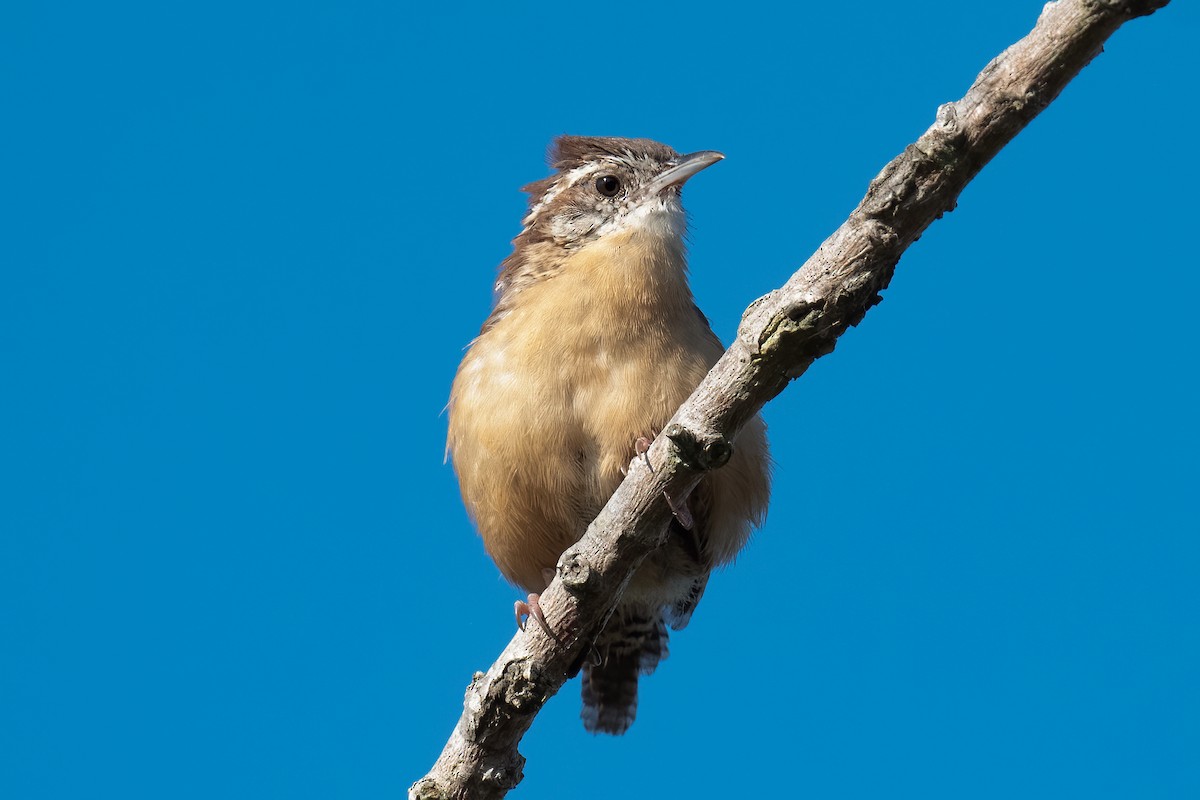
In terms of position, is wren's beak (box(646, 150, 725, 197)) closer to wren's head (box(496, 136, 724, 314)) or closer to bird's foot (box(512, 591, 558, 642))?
wren's head (box(496, 136, 724, 314))

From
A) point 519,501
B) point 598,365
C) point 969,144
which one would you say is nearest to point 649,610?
point 519,501

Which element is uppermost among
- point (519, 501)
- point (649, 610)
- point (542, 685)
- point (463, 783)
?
point (649, 610)

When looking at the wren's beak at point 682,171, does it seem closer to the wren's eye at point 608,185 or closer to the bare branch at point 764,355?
the wren's eye at point 608,185

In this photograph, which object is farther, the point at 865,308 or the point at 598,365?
the point at 598,365

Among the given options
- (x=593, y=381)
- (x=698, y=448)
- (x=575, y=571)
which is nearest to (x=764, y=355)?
(x=698, y=448)

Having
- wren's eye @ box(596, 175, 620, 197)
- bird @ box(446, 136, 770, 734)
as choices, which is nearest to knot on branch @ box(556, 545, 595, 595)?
bird @ box(446, 136, 770, 734)

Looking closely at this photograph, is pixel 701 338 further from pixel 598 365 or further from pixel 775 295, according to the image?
pixel 775 295
